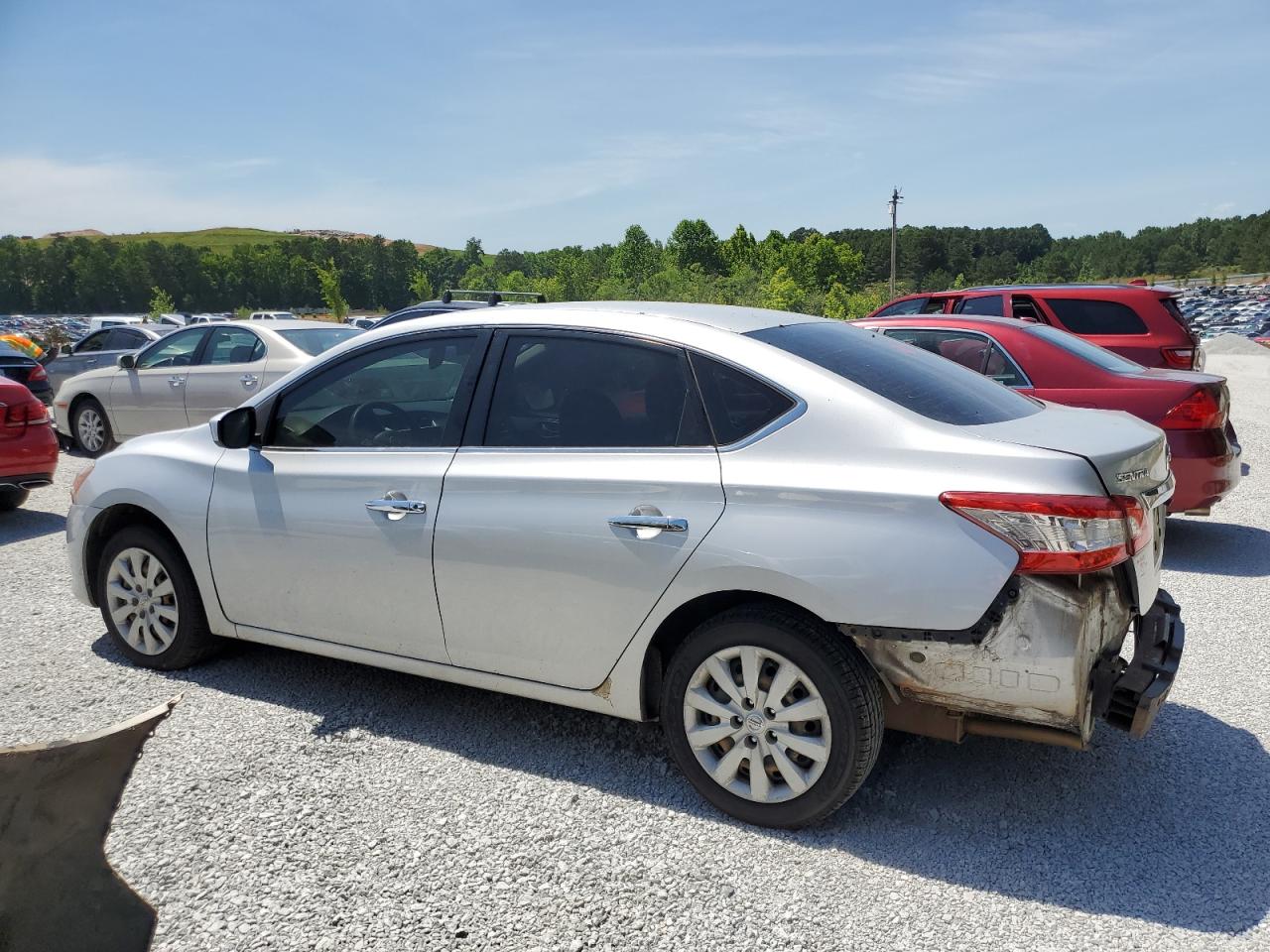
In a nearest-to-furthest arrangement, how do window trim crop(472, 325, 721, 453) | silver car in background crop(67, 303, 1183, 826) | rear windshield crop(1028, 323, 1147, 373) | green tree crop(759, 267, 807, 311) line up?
silver car in background crop(67, 303, 1183, 826) < window trim crop(472, 325, 721, 453) < rear windshield crop(1028, 323, 1147, 373) < green tree crop(759, 267, 807, 311)

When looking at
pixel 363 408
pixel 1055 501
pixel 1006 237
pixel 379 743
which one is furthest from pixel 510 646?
pixel 1006 237

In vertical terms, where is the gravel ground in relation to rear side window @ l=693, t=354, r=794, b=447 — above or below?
below

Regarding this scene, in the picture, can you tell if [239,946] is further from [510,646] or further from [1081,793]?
[1081,793]

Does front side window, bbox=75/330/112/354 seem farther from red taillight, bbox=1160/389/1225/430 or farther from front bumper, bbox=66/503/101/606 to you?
red taillight, bbox=1160/389/1225/430

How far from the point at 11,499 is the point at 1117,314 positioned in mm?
10080

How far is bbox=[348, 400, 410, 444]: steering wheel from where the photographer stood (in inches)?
153

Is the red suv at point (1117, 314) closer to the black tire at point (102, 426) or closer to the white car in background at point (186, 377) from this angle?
the white car in background at point (186, 377)

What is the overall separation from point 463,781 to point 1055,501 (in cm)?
220

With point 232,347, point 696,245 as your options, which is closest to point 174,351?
point 232,347

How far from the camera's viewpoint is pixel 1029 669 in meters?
2.74

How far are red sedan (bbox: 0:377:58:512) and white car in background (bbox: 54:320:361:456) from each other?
2.42 meters

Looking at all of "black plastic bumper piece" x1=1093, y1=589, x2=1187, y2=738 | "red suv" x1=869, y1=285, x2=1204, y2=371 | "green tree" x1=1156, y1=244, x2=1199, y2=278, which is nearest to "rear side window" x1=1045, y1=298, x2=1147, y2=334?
"red suv" x1=869, y1=285, x2=1204, y2=371

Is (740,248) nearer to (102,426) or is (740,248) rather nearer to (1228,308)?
(1228,308)

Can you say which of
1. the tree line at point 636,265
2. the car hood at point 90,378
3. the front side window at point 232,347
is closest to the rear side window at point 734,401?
the front side window at point 232,347
